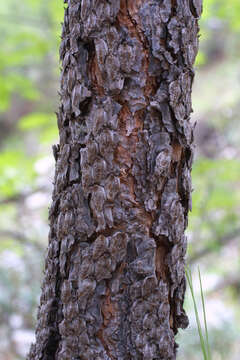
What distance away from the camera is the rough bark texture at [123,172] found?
2.25ft

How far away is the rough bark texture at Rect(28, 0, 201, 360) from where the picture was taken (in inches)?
27.0

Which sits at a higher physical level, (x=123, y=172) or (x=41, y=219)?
(x=41, y=219)

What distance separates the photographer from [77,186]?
0.71 m

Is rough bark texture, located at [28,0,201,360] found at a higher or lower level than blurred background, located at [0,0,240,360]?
lower

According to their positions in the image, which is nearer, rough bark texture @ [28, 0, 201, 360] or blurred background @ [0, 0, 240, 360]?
rough bark texture @ [28, 0, 201, 360]

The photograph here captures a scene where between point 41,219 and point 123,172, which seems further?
point 41,219

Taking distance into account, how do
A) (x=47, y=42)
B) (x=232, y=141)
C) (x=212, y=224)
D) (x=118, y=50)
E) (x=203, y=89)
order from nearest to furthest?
(x=118, y=50), (x=47, y=42), (x=212, y=224), (x=232, y=141), (x=203, y=89)

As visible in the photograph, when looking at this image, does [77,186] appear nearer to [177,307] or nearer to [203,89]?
[177,307]

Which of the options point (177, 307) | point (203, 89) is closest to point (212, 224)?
point (177, 307)

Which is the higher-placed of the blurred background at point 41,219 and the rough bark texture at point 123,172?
the blurred background at point 41,219

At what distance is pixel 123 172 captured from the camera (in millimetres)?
695

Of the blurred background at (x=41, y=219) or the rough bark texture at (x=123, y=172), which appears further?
the blurred background at (x=41, y=219)

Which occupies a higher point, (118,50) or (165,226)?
(118,50)

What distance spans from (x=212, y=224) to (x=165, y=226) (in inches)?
89.5
